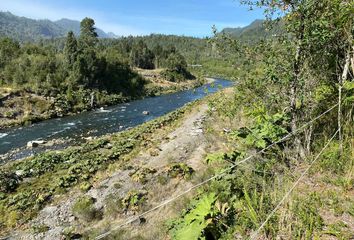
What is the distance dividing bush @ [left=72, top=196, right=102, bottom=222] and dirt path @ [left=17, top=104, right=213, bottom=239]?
20 centimetres

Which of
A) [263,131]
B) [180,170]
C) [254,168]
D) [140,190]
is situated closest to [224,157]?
[254,168]

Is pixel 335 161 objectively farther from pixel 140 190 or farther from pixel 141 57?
pixel 141 57

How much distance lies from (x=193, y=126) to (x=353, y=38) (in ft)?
56.6

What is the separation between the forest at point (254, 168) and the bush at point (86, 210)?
0.17 feet

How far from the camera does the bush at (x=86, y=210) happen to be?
12.5m

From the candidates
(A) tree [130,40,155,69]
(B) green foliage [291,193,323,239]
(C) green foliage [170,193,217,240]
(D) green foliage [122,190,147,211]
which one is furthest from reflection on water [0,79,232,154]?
(A) tree [130,40,155,69]

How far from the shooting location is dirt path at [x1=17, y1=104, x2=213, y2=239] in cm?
1168

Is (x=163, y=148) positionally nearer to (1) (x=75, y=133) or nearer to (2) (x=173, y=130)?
(2) (x=173, y=130)

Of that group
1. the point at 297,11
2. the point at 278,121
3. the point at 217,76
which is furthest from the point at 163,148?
the point at 217,76

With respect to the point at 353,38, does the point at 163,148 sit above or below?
below

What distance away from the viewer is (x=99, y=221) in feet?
40.7

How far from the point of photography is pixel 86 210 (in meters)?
12.7

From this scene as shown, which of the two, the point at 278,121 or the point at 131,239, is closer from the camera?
the point at 278,121

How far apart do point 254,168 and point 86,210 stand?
7.73m
